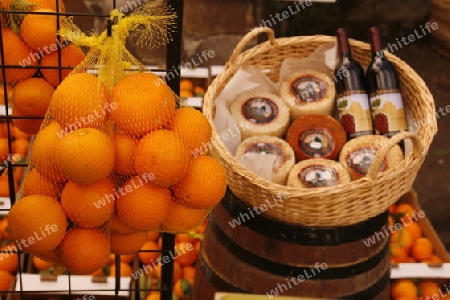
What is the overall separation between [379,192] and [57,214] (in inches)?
36.2

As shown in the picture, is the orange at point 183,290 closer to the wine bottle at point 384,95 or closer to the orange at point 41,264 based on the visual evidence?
the orange at point 41,264

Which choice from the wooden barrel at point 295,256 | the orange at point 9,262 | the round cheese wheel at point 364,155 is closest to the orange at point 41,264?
the orange at point 9,262

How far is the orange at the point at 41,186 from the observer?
1.03 meters

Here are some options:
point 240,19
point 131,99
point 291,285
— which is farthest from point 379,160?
point 240,19

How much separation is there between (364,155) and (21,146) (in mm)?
1276

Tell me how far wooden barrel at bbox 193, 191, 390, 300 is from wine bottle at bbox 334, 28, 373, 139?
0.38m

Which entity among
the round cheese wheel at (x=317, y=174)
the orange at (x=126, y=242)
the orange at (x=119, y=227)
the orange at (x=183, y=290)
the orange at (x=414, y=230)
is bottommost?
the orange at (x=183, y=290)

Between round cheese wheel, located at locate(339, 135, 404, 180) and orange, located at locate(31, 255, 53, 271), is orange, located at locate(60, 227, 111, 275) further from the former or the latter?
orange, located at locate(31, 255, 53, 271)

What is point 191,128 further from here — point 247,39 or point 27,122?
point 247,39

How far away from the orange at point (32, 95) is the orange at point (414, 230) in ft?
5.23

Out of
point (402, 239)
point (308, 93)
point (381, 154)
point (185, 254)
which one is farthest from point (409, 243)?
point (381, 154)

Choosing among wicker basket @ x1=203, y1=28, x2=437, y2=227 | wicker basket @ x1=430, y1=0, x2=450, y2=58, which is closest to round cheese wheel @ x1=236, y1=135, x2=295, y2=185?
wicker basket @ x1=203, y1=28, x2=437, y2=227

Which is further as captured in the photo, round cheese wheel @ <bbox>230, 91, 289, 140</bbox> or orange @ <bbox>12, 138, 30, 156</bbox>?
orange @ <bbox>12, 138, 30, 156</bbox>

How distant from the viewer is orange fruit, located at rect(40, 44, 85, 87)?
3.87 feet
